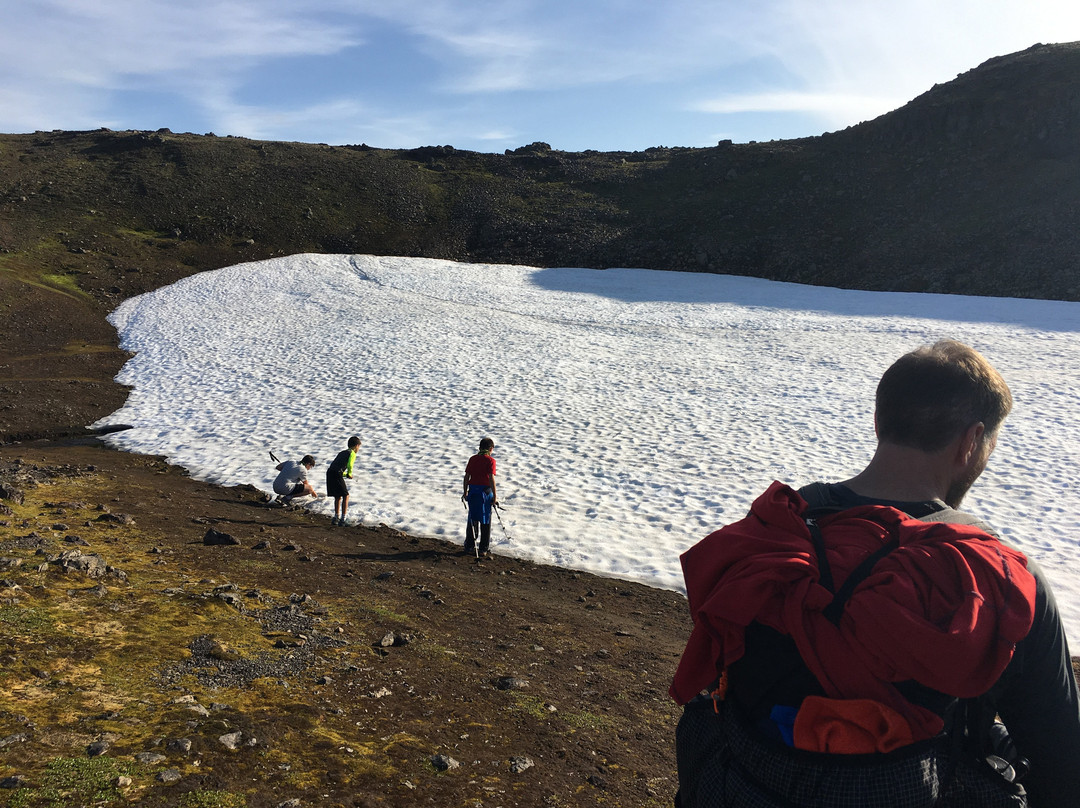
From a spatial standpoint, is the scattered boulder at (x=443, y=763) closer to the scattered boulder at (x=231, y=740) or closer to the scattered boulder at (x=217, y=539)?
the scattered boulder at (x=231, y=740)

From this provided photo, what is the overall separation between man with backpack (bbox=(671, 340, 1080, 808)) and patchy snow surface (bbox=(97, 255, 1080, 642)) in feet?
30.7

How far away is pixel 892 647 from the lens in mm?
2070

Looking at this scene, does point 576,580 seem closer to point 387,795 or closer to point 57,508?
point 387,795

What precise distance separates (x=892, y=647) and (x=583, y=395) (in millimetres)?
20439

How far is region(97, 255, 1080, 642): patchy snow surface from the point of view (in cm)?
1433

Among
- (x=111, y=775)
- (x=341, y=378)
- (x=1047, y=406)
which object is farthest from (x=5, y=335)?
(x=1047, y=406)

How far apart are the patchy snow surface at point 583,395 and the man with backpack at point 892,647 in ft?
30.7

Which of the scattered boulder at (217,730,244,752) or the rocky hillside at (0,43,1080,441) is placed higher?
the rocky hillside at (0,43,1080,441)

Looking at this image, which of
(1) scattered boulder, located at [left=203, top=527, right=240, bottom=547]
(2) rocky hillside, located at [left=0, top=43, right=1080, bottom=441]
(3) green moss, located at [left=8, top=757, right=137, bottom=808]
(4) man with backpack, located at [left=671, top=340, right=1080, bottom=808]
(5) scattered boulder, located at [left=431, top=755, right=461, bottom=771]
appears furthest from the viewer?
(2) rocky hillside, located at [left=0, top=43, right=1080, bottom=441]

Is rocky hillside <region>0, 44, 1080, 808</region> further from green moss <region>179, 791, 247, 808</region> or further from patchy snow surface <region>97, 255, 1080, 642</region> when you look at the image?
patchy snow surface <region>97, 255, 1080, 642</region>

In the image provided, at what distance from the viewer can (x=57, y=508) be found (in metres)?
10.9

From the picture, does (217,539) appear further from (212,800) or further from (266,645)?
(212,800)

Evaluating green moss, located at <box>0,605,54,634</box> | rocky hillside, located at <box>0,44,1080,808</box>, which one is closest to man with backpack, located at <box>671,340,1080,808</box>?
rocky hillside, located at <box>0,44,1080,808</box>

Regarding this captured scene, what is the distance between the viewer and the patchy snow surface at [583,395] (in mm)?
14328
